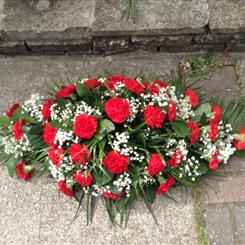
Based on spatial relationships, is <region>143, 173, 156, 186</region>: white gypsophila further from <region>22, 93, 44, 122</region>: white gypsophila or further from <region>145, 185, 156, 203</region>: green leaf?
<region>22, 93, 44, 122</region>: white gypsophila

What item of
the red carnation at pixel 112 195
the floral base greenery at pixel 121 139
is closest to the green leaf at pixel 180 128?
the floral base greenery at pixel 121 139

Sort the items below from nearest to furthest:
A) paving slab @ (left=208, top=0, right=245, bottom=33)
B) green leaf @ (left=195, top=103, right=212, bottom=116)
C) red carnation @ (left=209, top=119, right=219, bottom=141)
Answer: red carnation @ (left=209, top=119, right=219, bottom=141)
green leaf @ (left=195, top=103, right=212, bottom=116)
paving slab @ (left=208, top=0, right=245, bottom=33)

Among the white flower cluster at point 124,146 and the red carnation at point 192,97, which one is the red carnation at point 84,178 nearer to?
the white flower cluster at point 124,146

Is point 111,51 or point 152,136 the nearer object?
point 152,136

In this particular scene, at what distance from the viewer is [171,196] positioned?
2.62 meters

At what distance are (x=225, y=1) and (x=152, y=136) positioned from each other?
1118 millimetres

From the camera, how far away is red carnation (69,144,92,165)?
2334 millimetres

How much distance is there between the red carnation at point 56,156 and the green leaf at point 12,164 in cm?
31

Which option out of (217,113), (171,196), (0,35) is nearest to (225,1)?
(217,113)

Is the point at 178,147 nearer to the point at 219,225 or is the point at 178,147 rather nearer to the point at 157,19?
the point at 219,225

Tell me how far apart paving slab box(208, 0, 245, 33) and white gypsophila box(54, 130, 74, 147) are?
118cm

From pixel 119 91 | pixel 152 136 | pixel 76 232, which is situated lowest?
pixel 76 232

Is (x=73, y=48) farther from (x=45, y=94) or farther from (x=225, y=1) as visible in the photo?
(x=225, y=1)

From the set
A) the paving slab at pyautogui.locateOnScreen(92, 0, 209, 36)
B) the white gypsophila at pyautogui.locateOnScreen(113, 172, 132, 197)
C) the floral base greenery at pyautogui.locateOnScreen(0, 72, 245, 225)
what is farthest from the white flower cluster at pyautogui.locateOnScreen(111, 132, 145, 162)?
the paving slab at pyautogui.locateOnScreen(92, 0, 209, 36)
